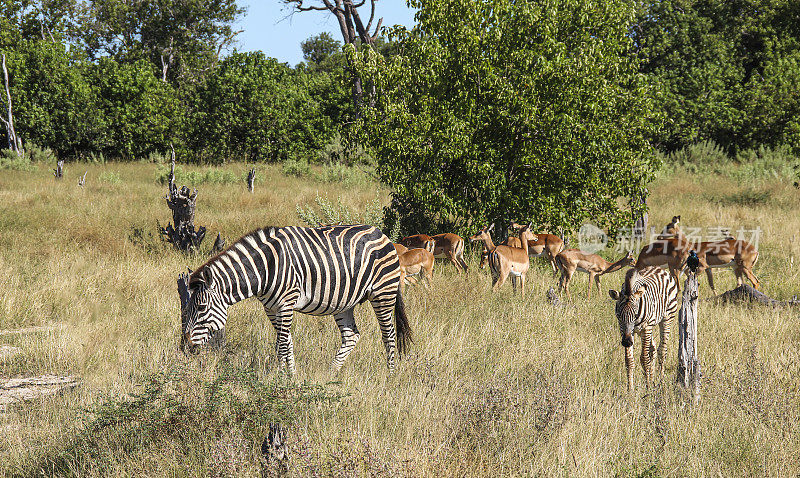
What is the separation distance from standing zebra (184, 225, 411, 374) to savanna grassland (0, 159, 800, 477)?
0.35 metres

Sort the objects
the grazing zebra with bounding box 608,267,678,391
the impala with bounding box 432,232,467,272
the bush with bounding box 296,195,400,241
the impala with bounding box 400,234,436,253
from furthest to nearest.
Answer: the bush with bounding box 296,195,400,241, the impala with bounding box 432,232,467,272, the impala with bounding box 400,234,436,253, the grazing zebra with bounding box 608,267,678,391

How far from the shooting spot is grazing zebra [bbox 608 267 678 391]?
606cm

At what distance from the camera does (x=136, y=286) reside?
10273mm

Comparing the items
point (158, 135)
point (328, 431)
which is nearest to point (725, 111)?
point (158, 135)

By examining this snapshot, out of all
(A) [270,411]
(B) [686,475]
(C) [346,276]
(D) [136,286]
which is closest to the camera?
(B) [686,475]

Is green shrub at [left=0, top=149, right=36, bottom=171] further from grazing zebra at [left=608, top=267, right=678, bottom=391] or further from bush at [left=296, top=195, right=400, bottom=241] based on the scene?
grazing zebra at [left=608, top=267, right=678, bottom=391]

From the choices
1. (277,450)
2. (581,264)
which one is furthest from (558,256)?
(277,450)

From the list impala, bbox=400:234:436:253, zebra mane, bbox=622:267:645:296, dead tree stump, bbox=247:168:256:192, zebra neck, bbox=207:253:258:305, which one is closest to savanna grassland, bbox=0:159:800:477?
zebra neck, bbox=207:253:258:305

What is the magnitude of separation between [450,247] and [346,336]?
16.7 feet

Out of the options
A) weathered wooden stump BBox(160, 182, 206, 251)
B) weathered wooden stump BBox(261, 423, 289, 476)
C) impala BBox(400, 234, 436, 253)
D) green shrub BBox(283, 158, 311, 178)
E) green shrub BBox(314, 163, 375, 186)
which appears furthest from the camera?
green shrub BBox(283, 158, 311, 178)

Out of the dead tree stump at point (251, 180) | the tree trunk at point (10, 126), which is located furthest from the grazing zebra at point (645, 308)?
the tree trunk at point (10, 126)

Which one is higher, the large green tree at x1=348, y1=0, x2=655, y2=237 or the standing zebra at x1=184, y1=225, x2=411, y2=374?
the large green tree at x1=348, y1=0, x2=655, y2=237

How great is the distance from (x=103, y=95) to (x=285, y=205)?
1810 cm

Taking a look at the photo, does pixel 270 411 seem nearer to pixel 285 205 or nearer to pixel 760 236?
pixel 285 205
